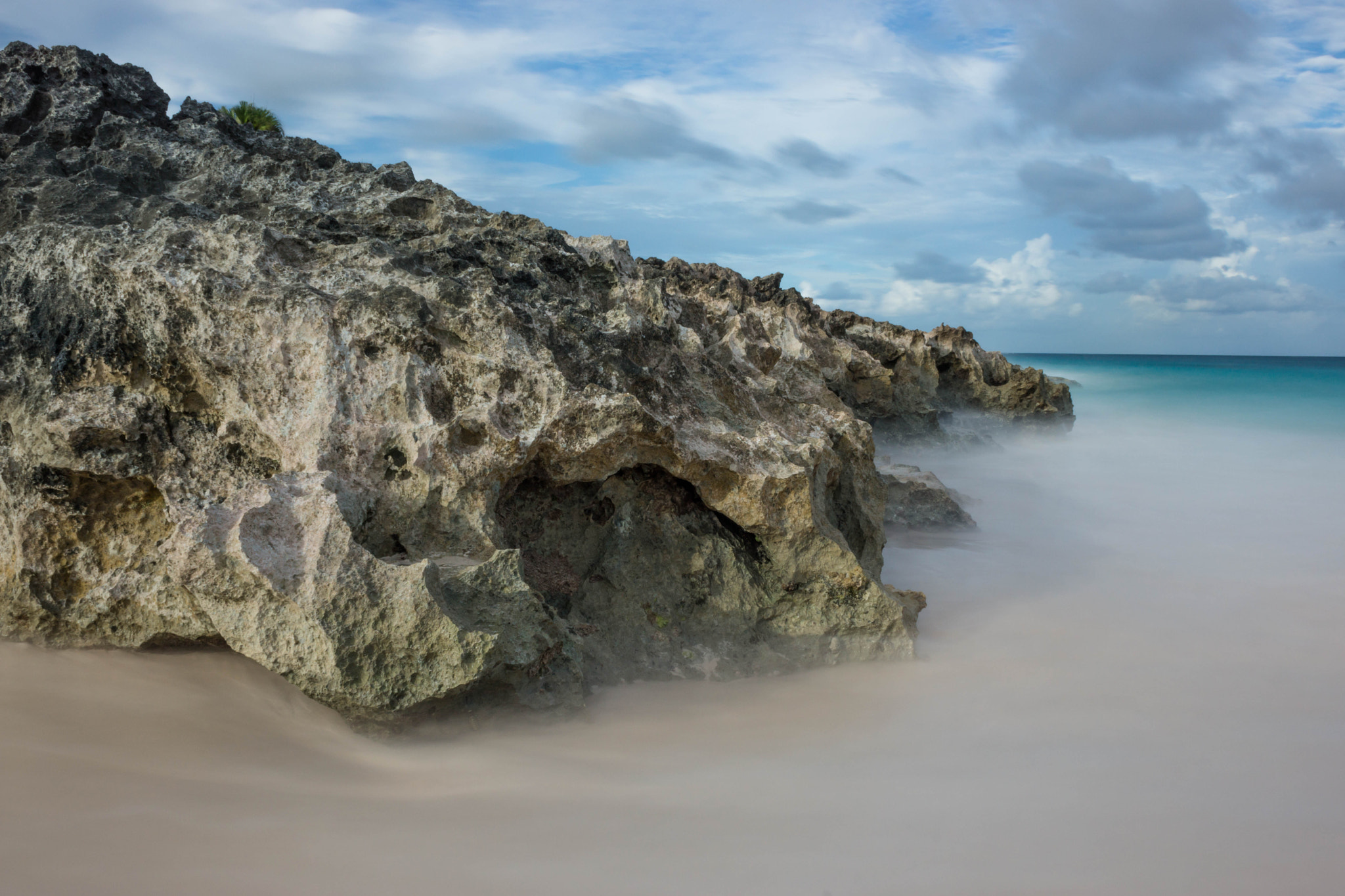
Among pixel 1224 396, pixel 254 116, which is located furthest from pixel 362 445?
pixel 1224 396

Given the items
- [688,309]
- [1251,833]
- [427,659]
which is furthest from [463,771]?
[688,309]

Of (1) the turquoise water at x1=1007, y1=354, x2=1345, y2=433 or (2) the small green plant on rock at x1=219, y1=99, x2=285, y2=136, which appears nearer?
(2) the small green plant on rock at x1=219, y1=99, x2=285, y2=136

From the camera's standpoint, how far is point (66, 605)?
12.3ft

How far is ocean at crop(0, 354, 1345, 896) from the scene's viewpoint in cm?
279

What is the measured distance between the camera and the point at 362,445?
11.9ft

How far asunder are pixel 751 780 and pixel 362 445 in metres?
2.12

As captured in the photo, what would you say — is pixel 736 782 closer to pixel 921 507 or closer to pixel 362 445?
pixel 362 445

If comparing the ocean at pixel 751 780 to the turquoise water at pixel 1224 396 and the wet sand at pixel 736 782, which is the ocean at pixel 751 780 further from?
the turquoise water at pixel 1224 396

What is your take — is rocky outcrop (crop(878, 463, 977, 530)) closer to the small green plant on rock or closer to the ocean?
the ocean

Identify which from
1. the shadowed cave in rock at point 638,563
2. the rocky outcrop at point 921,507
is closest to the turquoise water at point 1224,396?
the rocky outcrop at point 921,507

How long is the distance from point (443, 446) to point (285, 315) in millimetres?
886

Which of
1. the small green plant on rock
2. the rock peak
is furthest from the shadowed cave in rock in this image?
the small green plant on rock

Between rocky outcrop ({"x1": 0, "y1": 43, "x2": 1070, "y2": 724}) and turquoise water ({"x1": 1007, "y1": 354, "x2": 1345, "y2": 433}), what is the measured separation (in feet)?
81.9

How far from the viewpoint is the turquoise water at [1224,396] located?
91.1 feet
